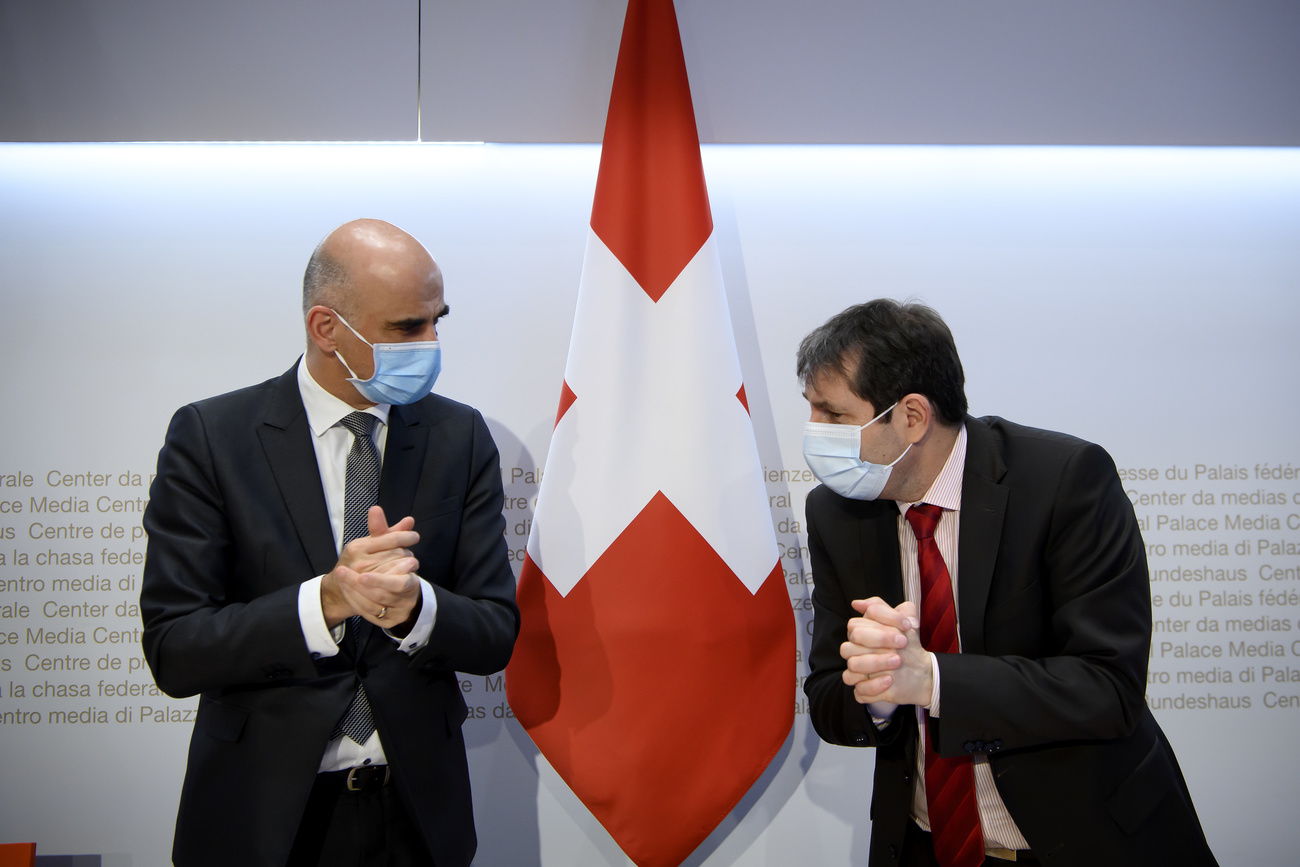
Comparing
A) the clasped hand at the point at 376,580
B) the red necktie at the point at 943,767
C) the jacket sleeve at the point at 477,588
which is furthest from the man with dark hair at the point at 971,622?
the clasped hand at the point at 376,580

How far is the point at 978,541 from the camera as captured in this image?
1750 mm

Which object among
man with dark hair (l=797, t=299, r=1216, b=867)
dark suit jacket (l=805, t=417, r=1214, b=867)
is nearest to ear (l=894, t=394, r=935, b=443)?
man with dark hair (l=797, t=299, r=1216, b=867)

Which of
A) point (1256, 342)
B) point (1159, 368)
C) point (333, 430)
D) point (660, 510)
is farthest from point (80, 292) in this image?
point (1256, 342)

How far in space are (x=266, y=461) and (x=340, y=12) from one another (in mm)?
1876

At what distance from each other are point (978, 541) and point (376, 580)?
3.98ft

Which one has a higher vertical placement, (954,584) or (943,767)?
(954,584)

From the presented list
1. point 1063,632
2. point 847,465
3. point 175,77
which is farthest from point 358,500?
point 175,77

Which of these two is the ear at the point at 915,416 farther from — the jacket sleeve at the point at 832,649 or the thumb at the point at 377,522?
the thumb at the point at 377,522

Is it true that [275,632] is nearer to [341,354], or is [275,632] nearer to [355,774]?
[355,774]

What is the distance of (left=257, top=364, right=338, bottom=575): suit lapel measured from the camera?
179 centimetres

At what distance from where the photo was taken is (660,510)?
2482 mm

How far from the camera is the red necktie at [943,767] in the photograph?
1.71 meters

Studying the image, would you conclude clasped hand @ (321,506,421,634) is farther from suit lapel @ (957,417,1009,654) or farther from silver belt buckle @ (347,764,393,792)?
suit lapel @ (957,417,1009,654)

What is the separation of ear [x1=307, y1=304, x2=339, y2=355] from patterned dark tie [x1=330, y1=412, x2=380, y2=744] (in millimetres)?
168
